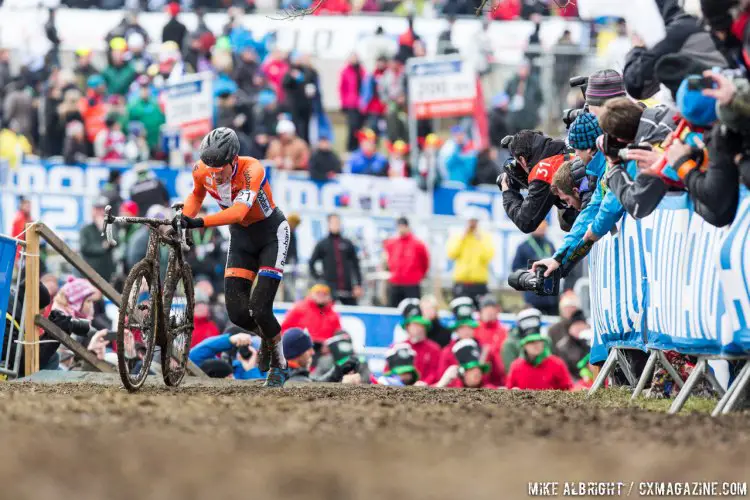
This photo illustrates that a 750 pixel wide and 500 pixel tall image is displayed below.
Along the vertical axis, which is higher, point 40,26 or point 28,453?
point 40,26

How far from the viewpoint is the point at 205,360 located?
1505 cm

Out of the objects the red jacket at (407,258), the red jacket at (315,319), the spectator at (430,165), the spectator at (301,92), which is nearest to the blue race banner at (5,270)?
the red jacket at (315,319)

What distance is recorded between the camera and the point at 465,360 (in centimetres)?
1576

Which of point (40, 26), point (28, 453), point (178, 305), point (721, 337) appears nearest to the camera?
point (28, 453)

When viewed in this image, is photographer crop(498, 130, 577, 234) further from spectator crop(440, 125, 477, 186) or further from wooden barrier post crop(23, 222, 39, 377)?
spectator crop(440, 125, 477, 186)

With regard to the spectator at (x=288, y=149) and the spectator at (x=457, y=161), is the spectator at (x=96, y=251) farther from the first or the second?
the spectator at (x=457, y=161)

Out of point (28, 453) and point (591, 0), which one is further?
point (591, 0)

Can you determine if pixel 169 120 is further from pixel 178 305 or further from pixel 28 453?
pixel 28 453

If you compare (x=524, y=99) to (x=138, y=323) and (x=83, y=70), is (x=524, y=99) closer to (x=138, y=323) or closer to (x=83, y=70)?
(x=83, y=70)

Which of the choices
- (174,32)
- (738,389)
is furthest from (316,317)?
(174,32)

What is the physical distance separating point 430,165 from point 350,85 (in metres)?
4.36

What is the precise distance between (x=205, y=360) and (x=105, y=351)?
1.26 metres

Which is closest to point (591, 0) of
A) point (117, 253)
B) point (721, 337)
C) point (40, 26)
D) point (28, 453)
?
point (721, 337)

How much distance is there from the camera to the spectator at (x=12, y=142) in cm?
2422
